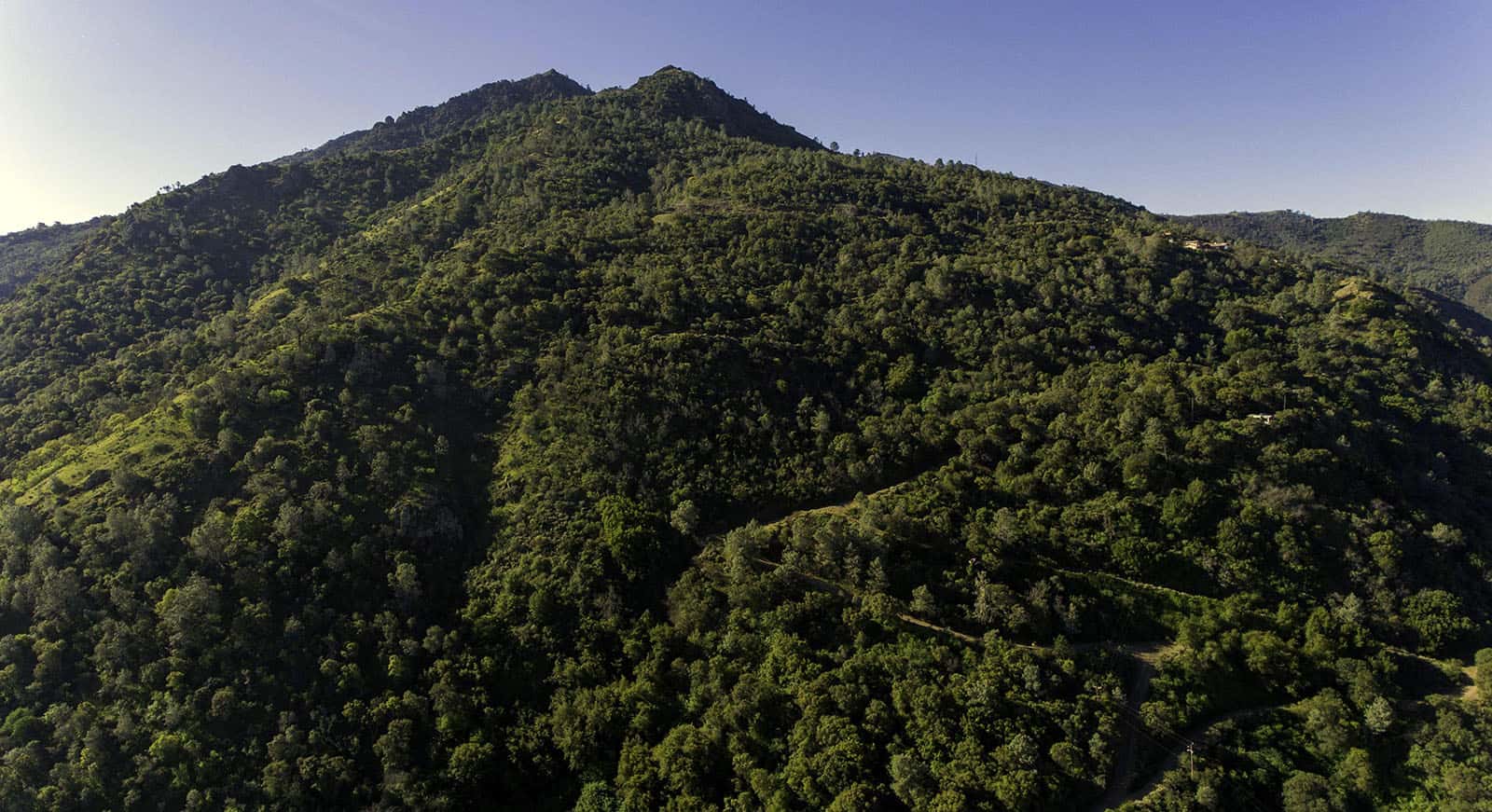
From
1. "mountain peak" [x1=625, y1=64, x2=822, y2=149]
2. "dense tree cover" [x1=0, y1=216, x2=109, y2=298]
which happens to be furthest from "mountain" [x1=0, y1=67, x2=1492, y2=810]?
"mountain peak" [x1=625, y1=64, x2=822, y2=149]

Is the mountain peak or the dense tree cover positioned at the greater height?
the mountain peak

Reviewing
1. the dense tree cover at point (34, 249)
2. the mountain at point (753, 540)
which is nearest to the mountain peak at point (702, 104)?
the mountain at point (753, 540)

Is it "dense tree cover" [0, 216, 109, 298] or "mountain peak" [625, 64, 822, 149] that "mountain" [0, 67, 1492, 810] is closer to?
"dense tree cover" [0, 216, 109, 298]


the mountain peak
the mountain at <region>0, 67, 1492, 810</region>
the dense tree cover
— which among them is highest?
the mountain peak

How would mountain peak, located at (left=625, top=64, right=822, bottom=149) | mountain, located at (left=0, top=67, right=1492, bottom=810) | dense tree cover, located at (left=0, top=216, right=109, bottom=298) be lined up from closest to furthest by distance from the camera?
mountain, located at (left=0, top=67, right=1492, bottom=810)
dense tree cover, located at (left=0, top=216, right=109, bottom=298)
mountain peak, located at (left=625, top=64, right=822, bottom=149)

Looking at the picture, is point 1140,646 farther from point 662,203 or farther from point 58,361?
point 58,361

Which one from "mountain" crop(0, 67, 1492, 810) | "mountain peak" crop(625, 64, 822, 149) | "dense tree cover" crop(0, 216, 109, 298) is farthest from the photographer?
"mountain peak" crop(625, 64, 822, 149)

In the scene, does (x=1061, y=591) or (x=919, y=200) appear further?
(x=919, y=200)

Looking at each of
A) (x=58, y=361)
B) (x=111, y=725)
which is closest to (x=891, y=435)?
(x=111, y=725)
